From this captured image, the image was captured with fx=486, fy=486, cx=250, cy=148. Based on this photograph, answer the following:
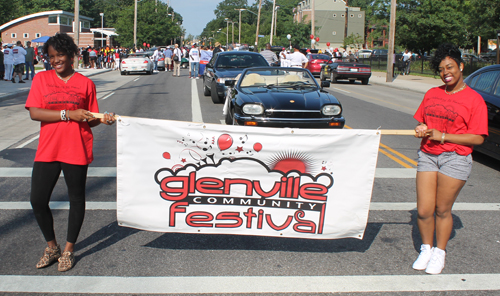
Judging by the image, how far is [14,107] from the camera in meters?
14.6

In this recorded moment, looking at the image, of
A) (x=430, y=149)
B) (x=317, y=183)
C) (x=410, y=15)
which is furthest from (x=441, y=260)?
(x=410, y=15)

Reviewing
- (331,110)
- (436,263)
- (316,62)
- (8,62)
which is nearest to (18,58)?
(8,62)

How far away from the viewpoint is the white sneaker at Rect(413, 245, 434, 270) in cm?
415

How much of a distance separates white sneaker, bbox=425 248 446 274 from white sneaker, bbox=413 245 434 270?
0.05 meters

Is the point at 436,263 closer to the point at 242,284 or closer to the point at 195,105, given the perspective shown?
the point at 242,284

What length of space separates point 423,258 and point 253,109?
4846 millimetres

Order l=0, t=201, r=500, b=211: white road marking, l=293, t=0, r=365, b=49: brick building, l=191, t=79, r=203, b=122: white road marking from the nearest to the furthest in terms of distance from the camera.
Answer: l=0, t=201, r=500, b=211: white road marking → l=191, t=79, r=203, b=122: white road marking → l=293, t=0, r=365, b=49: brick building

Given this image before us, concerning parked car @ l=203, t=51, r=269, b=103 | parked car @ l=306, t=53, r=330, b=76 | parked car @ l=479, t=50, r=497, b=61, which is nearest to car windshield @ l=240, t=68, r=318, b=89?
parked car @ l=203, t=51, r=269, b=103

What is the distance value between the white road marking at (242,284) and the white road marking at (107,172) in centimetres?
336

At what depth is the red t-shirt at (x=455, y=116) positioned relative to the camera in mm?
3869

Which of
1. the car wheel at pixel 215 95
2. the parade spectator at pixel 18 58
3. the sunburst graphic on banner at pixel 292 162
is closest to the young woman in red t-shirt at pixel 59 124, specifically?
the sunburst graphic on banner at pixel 292 162

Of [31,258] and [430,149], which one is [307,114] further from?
[31,258]

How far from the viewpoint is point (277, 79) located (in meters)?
9.90

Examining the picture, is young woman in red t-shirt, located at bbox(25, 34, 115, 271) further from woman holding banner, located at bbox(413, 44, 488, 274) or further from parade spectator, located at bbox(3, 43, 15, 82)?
parade spectator, located at bbox(3, 43, 15, 82)
